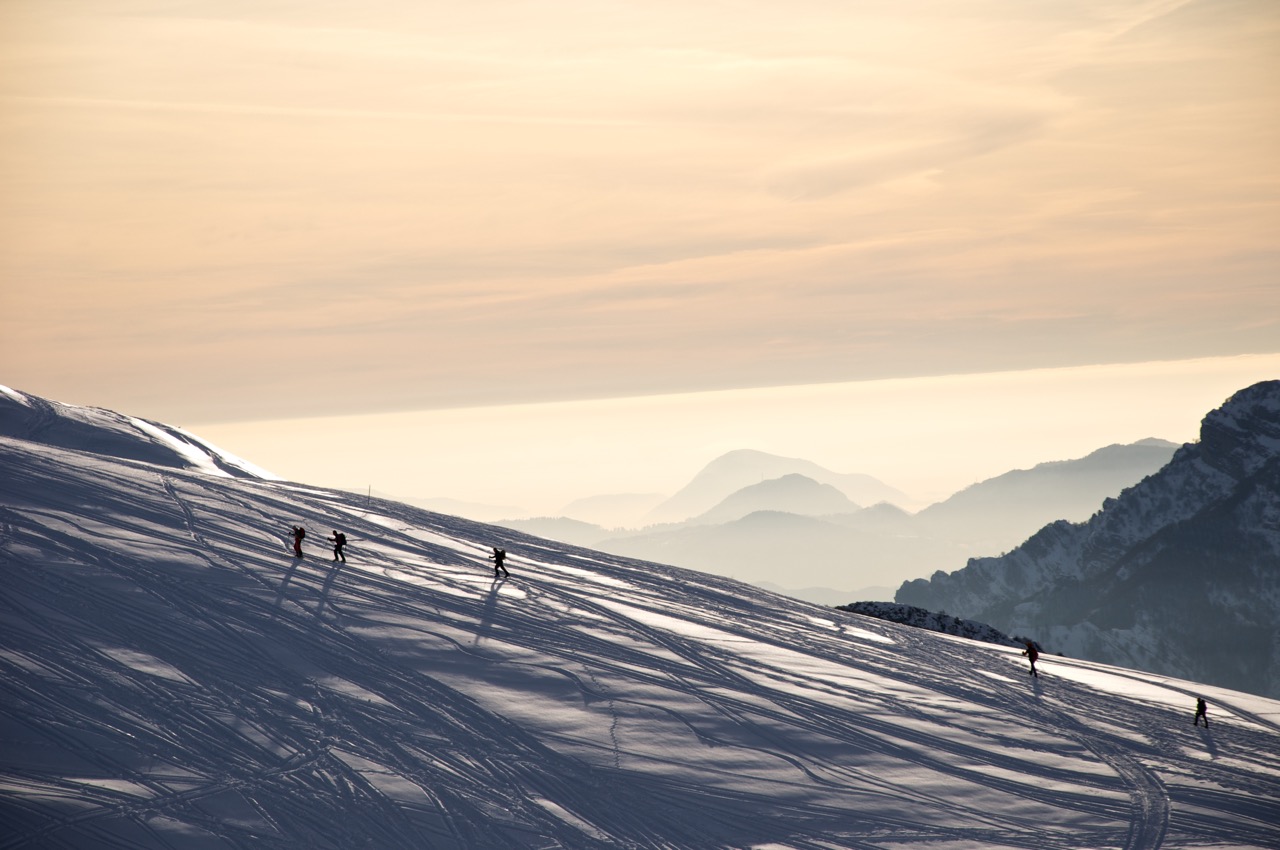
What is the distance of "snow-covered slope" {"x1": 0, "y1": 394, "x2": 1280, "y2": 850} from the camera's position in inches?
856

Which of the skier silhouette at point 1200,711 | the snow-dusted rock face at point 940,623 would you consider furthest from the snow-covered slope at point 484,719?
the snow-dusted rock face at point 940,623

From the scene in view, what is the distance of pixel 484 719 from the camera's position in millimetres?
25828

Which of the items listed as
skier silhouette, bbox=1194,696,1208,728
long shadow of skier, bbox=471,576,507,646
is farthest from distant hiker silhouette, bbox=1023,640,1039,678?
long shadow of skier, bbox=471,576,507,646

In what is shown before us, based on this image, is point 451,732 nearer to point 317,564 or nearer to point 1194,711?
point 317,564

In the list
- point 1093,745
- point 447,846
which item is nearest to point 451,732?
point 447,846

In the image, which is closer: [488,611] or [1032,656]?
[488,611]

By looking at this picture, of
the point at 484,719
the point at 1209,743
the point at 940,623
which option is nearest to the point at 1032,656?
the point at 1209,743

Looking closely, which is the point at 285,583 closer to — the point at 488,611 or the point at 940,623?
the point at 488,611

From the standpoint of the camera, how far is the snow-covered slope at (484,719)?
71.3 ft

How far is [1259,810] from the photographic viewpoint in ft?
87.2

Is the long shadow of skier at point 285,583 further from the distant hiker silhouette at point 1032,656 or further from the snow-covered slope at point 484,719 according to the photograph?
the distant hiker silhouette at point 1032,656

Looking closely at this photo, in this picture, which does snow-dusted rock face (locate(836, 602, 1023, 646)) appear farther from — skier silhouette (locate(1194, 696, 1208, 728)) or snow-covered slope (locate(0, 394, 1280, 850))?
skier silhouette (locate(1194, 696, 1208, 728))

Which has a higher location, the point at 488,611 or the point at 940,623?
the point at 940,623

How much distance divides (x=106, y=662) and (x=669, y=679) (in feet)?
46.8
